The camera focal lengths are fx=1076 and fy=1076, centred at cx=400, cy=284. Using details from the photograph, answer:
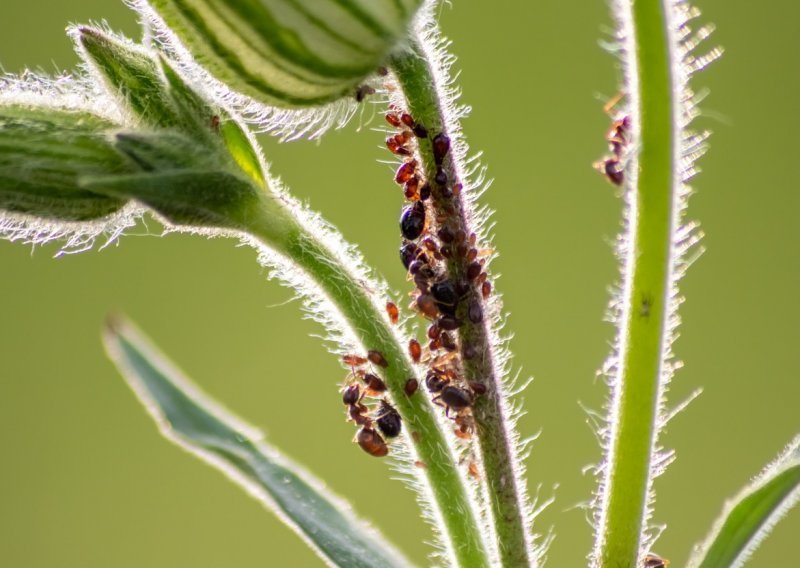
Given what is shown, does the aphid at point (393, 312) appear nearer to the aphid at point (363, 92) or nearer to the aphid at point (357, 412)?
the aphid at point (357, 412)

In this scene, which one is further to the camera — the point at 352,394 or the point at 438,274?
the point at 352,394

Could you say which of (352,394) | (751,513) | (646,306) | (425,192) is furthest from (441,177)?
(751,513)

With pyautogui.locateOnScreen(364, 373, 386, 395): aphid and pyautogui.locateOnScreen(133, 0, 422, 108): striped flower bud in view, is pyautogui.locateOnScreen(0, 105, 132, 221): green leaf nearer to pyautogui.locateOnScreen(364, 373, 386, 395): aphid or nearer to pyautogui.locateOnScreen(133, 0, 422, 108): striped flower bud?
pyautogui.locateOnScreen(133, 0, 422, 108): striped flower bud

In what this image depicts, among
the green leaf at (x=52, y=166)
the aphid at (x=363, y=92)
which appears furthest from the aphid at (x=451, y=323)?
the green leaf at (x=52, y=166)

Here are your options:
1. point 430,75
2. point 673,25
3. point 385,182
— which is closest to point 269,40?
point 430,75

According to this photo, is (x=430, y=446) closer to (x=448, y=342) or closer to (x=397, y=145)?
(x=448, y=342)

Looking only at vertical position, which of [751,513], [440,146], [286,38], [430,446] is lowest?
[751,513]

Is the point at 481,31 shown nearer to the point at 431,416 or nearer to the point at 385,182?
the point at 385,182
